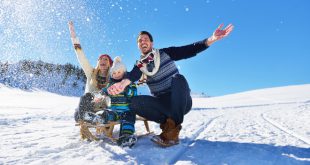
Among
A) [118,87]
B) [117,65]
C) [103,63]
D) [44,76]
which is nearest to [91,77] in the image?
[103,63]

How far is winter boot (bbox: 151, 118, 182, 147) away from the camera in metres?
3.94

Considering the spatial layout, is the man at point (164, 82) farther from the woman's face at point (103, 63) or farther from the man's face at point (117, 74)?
the woman's face at point (103, 63)

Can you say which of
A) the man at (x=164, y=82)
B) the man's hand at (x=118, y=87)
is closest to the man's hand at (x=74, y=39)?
the man at (x=164, y=82)

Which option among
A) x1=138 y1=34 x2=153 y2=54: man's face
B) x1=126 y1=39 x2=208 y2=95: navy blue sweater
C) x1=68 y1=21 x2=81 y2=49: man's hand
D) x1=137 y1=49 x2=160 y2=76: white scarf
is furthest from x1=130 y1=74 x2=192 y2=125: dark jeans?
x1=68 y1=21 x2=81 y2=49: man's hand

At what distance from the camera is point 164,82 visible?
Answer: 4430 millimetres

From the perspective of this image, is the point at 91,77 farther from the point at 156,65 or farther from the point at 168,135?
the point at 168,135

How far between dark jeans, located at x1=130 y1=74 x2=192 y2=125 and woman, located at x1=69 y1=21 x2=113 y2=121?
0.70 m

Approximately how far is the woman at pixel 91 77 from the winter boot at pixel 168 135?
1.06m

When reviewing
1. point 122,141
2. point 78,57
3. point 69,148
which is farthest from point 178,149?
point 78,57

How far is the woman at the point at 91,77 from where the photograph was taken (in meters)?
4.50

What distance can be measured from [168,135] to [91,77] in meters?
2.03

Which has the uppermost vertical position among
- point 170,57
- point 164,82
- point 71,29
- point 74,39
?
point 71,29

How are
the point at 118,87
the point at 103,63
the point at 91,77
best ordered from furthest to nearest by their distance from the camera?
the point at 91,77
the point at 103,63
the point at 118,87

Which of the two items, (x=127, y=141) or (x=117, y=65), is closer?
(x=127, y=141)
